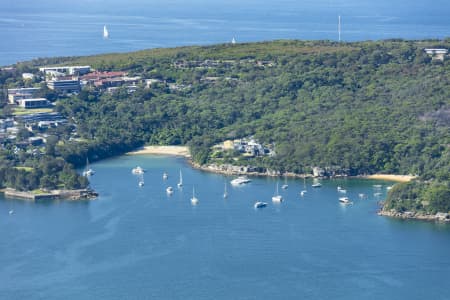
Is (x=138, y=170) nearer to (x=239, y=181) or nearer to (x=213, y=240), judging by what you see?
(x=239, y=181)

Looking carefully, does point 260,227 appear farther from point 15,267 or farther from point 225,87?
point 225,87

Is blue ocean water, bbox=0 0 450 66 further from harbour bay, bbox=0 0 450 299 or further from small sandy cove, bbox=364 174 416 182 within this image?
small sandy cove, bbox=364 174 416 182

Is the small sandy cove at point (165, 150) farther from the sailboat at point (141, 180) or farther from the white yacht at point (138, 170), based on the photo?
the sailboat at point (141, 180)

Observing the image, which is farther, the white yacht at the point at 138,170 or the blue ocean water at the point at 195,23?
the blue ocean water at the point at 195,23

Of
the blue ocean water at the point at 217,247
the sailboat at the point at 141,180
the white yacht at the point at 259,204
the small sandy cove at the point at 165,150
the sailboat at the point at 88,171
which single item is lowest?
the blue ocean water at the point at 217,247

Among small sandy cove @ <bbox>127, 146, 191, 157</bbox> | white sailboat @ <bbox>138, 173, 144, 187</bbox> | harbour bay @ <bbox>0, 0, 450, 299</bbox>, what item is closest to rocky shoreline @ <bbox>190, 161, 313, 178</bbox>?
harbour bay @ <bbox>0, 0, 450, 299</bbox>

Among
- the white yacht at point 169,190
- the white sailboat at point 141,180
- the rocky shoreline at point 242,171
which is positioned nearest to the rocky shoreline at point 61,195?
the white sailboat at point 141,180

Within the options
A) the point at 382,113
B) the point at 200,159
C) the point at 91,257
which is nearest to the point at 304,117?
the point at 382,113
